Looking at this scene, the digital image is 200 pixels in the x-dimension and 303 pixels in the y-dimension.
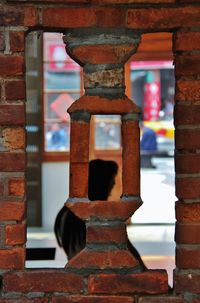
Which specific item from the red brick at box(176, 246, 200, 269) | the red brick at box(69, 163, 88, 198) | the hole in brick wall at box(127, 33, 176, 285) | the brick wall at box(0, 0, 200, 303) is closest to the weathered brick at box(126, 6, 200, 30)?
the brick wall at box(0, 0, 200, 303)

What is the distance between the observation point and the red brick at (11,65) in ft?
5.57

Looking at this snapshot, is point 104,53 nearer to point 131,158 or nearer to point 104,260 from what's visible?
Answer: point 131,158

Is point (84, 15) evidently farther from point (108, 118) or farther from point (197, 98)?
point (108, 118)

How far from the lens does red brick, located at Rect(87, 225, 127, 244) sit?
172 cm

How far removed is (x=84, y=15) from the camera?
5.59 feet

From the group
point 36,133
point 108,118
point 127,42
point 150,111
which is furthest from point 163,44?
point 150,111

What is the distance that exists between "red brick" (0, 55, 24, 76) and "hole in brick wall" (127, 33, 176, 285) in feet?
5.49

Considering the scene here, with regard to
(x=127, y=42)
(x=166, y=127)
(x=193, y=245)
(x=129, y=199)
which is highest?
(x=127, y=42)

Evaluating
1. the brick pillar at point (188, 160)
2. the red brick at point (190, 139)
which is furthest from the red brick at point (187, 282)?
the red brick at point (190, 139)

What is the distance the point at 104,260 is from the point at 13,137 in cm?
46

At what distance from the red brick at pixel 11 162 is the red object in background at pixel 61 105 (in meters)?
5.58

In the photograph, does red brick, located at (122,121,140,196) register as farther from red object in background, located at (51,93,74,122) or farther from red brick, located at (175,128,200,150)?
red object in background, located at (51,93,74,122)

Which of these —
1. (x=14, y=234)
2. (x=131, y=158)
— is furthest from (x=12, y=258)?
(x=131, y=158)

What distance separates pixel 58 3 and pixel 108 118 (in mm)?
5838
